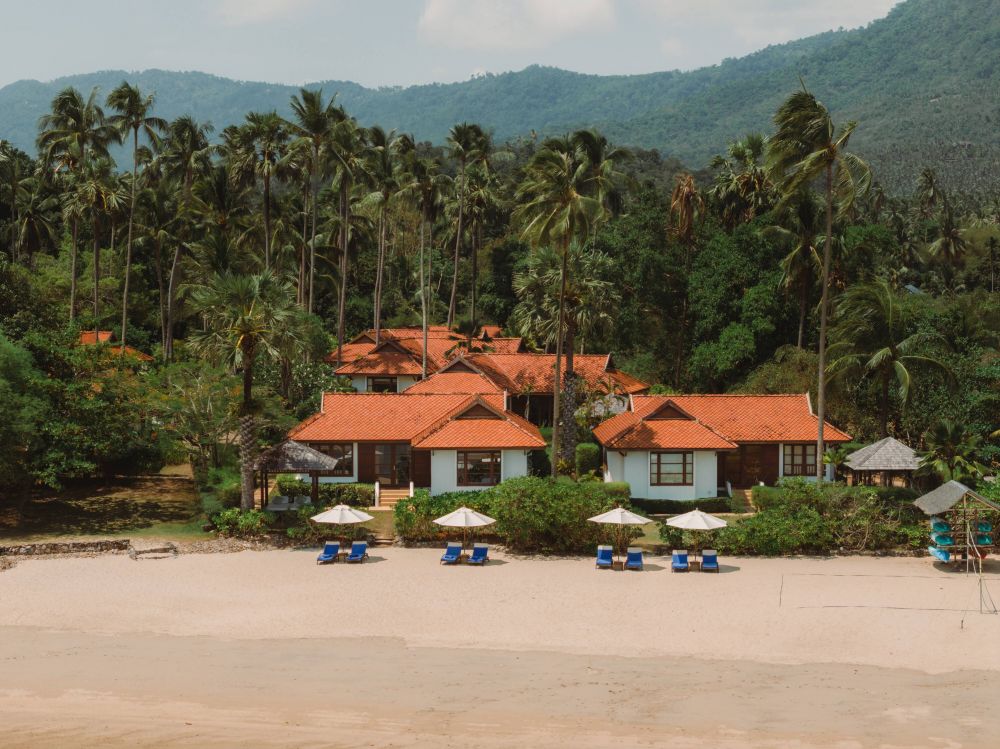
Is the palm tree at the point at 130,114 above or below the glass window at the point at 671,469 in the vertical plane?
above

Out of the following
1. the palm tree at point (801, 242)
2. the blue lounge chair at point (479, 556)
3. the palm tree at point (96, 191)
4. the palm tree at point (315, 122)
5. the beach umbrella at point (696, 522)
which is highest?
the palm tree at point (315, 122)

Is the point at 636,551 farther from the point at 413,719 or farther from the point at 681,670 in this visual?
the point at 413,719

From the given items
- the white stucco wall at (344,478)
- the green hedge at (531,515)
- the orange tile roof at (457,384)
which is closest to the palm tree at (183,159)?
the orange tile roof at (457,384)

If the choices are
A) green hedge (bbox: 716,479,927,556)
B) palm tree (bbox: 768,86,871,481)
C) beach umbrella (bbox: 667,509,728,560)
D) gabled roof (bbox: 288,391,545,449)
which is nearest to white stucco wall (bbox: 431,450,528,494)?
gabled roof (bbox: 288,391,545,449)

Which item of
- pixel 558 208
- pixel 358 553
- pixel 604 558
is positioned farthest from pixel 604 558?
pixel 558 208

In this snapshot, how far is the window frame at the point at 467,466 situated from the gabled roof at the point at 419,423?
25.9 inches

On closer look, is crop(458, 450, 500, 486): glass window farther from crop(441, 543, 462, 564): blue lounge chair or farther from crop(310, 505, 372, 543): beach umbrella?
crop(441, 543, 462, 564): blue lounge chair

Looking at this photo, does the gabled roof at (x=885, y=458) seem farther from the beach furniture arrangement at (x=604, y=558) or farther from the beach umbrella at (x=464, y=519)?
the beach umbrella at (x=464, y=519)

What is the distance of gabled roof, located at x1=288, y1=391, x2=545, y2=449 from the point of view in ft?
121

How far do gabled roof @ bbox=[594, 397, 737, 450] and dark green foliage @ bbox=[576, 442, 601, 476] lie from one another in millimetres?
990

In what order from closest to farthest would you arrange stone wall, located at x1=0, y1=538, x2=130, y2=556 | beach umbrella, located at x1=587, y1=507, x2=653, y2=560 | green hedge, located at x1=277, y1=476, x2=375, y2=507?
beach umbrella, located at x1=587, y1=507, x2=653, y2=560 < stone wall, located at x1=0, y1=538, x2=130, y2=556 < green hedge, located at x1=277, y1=476, x2=375, y2=507

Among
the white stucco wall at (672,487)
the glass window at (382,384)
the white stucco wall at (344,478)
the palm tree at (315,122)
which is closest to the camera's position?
the white stucco wall at (672,487)

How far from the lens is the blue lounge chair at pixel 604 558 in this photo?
28.3 m

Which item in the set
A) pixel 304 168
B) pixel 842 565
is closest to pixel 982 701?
pixel 842 565
